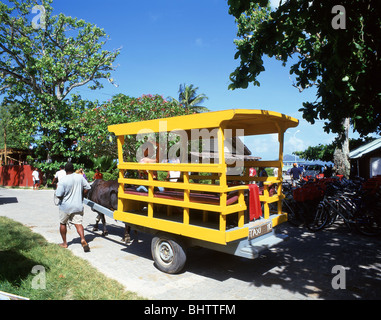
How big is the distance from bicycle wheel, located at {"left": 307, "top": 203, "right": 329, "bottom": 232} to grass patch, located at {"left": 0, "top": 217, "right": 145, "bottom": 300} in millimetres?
5532

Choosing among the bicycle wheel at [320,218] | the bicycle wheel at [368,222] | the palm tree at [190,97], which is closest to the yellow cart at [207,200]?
the bicycle wheel at [320,218]

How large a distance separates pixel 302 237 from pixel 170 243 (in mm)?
3948

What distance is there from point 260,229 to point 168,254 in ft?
5.09

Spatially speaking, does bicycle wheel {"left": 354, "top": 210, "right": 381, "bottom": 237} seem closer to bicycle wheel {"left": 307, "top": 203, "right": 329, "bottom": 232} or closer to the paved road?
the paved road

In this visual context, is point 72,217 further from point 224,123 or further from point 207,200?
point 224,123

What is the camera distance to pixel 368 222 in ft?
23.0

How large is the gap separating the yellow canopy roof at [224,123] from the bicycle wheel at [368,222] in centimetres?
344

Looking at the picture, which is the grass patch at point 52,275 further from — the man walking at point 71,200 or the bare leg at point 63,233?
the man walking at point 71,200

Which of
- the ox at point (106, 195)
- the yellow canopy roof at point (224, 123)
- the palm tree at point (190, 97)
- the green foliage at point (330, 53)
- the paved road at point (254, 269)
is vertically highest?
the palm tree at point (190, 97)

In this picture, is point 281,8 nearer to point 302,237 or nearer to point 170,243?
point 170,243

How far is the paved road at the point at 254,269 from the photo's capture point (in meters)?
4.06

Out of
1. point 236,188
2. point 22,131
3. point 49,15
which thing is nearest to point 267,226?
point 236,188

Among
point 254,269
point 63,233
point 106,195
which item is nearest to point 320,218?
point 254,269

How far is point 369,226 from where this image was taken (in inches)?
275
